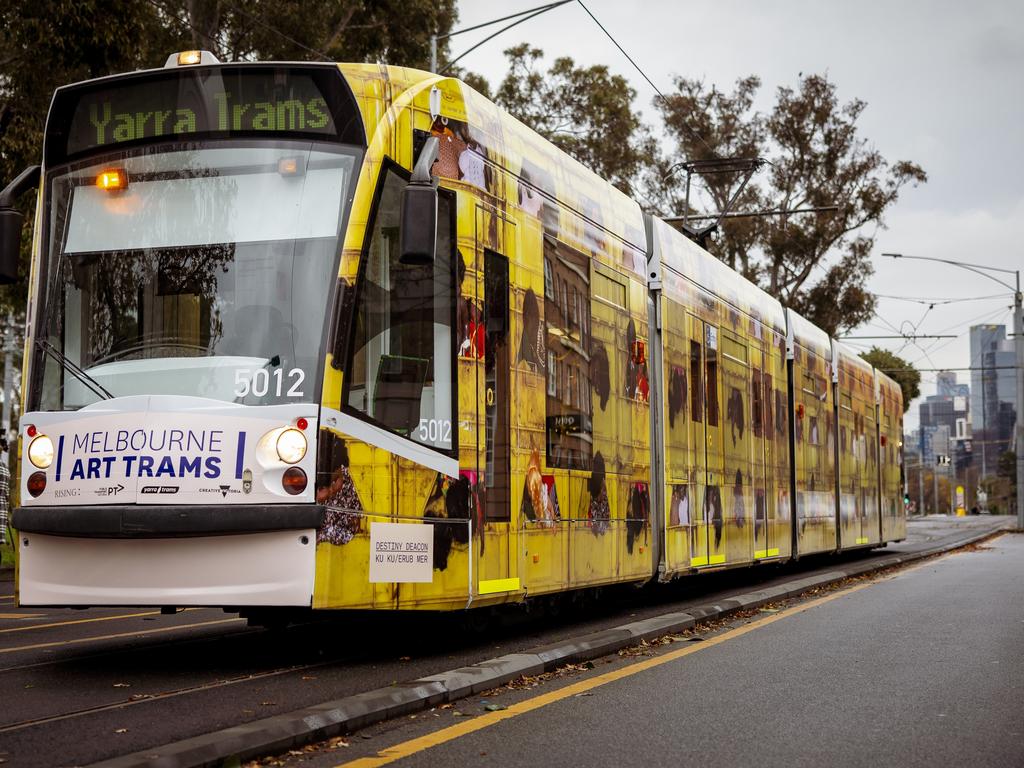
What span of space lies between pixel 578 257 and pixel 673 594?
5.47 meters

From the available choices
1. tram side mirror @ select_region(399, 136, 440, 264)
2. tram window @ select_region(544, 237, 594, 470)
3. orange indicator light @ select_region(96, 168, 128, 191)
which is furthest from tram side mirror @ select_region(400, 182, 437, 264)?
tram window @ select_region(544, 237, 594, 470)

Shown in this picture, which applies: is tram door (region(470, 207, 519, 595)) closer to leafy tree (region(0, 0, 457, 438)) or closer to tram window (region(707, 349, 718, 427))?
tram window (region(707, 349, 718, 427))

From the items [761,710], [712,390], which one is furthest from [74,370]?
[712,390]

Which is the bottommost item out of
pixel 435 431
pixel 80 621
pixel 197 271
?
pixel 80 621

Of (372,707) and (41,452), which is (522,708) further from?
(41,452)

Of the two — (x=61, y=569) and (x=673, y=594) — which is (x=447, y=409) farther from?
(x=673, y=594)

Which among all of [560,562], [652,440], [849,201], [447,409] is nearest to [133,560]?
[447,409]

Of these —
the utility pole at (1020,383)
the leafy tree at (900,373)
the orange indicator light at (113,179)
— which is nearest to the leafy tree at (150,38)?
the orange indicator light at (113,179)

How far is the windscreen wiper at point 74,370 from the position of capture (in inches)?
298

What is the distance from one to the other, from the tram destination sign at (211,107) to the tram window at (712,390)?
6.79m

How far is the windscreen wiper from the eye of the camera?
7.57 m

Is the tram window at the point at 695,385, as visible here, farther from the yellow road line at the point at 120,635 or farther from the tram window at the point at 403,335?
the tram window at the point at 403,335

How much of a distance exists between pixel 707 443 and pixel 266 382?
7.07 meters

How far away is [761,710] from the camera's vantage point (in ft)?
22.3
